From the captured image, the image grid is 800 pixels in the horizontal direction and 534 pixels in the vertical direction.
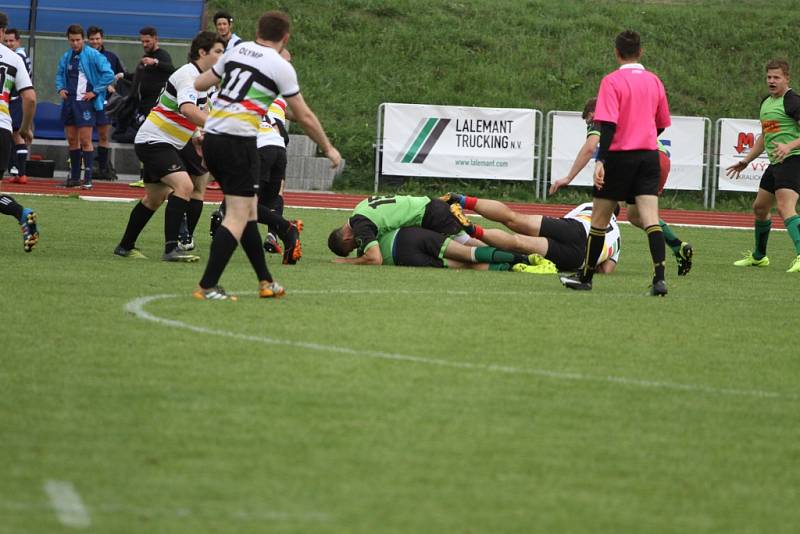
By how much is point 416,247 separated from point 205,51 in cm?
251

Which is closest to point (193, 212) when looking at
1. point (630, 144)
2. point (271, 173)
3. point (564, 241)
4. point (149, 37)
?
point (271, 173)

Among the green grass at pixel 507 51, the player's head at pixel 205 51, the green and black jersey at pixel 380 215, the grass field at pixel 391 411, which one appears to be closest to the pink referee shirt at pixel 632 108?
the grass field at pixel 391 411

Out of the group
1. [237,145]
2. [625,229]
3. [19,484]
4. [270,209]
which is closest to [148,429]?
[19,484]

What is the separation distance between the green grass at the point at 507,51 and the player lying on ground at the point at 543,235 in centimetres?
1478

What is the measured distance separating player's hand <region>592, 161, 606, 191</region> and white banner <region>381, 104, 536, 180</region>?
13698mm

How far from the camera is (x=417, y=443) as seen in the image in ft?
16.1

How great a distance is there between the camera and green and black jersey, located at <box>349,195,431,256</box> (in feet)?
38.2

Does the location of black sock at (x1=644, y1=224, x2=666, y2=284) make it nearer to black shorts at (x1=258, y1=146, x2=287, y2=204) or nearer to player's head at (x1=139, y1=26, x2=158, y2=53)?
black shorts at (x1=258, y1=146, x2=287, y2=204)

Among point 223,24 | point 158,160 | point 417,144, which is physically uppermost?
point 223,24

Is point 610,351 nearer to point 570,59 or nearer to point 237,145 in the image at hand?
point 237,145

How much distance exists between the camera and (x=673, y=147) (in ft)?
79.5

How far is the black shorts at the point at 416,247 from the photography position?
470 inches

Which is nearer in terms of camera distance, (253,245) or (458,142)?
(253,245)

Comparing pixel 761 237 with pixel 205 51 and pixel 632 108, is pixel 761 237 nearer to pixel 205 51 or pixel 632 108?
pixel 632 108
